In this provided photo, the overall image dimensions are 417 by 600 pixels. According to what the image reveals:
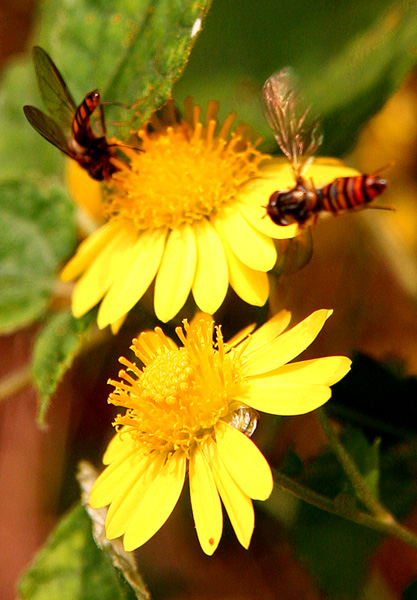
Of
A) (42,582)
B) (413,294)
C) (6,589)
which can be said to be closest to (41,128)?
(42,582)

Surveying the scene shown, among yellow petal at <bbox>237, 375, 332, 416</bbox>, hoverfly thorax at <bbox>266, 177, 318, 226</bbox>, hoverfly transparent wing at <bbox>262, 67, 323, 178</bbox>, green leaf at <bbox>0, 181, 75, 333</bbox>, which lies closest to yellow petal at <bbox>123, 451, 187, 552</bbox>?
yellow petal at <bbox>237, 375, 332, 416</bbox>

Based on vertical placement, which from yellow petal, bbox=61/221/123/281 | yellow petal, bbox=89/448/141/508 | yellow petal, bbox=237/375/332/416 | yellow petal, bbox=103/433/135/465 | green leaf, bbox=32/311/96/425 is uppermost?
yellow petal, bbox=61/221/123/281

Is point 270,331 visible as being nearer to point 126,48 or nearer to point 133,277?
point 133,277

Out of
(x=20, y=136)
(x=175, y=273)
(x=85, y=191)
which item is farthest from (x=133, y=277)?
(x=20, y=136)

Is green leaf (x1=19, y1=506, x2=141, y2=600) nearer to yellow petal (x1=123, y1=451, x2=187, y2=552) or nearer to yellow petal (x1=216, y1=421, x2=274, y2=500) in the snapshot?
yellow petal (x1=123, y1=451, x2=187, y2=552)

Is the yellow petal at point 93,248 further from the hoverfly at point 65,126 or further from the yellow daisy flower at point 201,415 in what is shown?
the yellow daisy flower at point 201,415
